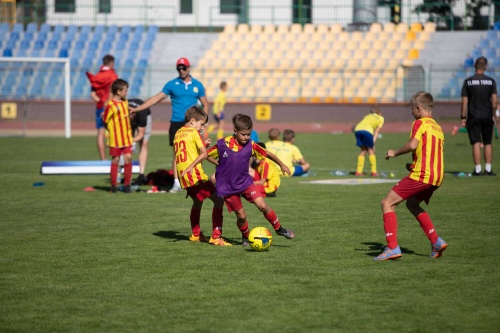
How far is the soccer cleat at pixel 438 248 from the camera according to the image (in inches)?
329

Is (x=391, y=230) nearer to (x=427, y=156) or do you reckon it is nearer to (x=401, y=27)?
(x=427, y=156)

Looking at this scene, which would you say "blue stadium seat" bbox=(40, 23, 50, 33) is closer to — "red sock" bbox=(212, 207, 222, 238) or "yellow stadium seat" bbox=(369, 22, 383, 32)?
"yellow stadium seat" bbox=(369, 22, 383, 32)

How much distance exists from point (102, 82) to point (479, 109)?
304 inches

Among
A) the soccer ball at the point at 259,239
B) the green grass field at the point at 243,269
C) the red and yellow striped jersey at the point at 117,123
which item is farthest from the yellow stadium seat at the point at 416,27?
the soccer ball at the point at 259,239

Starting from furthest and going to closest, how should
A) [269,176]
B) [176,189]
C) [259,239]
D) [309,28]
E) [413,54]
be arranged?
[309,28] < [413,54] < [176,189] < [269,176] < [259,239]

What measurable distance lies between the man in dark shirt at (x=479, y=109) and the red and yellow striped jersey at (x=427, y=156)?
8501 millimetres

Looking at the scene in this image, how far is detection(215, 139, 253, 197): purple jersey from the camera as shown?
366 inches

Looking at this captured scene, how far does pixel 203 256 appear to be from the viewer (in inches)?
350

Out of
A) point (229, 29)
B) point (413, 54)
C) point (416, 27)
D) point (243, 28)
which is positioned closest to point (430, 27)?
point (416, 27)

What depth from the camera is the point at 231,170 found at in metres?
9.30

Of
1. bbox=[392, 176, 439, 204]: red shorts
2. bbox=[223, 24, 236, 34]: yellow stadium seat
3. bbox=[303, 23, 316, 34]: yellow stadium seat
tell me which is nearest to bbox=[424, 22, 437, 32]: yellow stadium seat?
bbox=[303, 23, 316, 34]: yellow stadium seat

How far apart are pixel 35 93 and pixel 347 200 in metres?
28.4

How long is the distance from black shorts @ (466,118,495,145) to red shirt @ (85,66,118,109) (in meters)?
7.33

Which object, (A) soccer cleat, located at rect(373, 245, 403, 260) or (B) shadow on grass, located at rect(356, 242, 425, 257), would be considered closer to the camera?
(A) soccer cleat, located at rect(373, 245, 403, 260)
